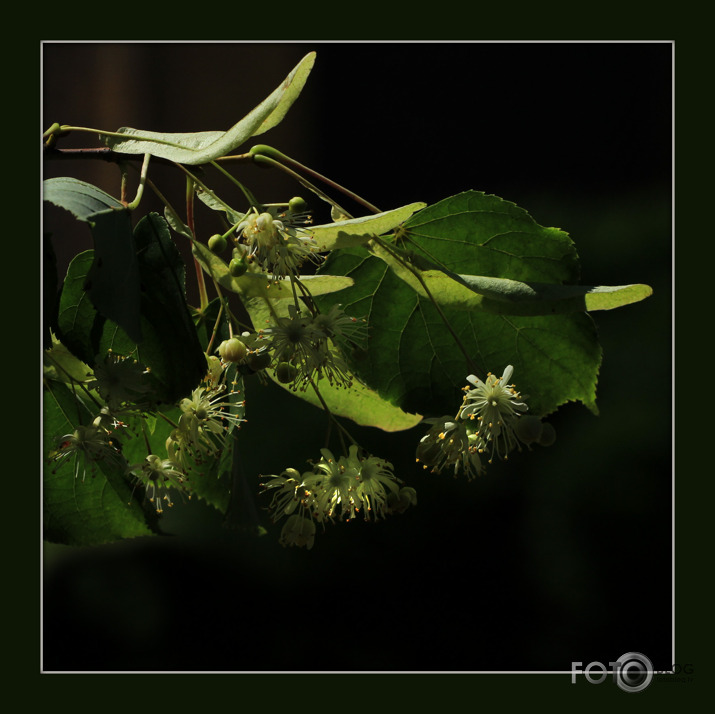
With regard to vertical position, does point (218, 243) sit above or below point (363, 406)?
above

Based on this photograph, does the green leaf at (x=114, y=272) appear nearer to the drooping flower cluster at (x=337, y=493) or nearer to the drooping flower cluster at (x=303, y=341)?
the drooping flower cluster at (x=303, y=341)

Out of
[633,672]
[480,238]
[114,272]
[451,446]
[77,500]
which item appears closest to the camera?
[114,272]

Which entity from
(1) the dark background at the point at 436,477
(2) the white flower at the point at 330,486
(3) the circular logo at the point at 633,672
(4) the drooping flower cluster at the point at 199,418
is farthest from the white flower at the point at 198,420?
(3) the circular logo at the point at 633,672

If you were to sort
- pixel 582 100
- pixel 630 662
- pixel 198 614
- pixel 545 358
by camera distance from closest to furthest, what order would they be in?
pixel 545 358, pixel 630 662, pixel 582 100, pixel 198 614

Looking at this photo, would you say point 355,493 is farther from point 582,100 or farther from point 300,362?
point 582,100

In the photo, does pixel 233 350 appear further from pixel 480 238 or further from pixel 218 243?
pixel 480 238

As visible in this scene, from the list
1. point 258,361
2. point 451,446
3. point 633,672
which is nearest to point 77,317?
point 258,361

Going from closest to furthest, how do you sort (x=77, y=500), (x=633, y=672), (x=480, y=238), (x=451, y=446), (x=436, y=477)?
(x=451, y=446) < (x=480, y=238) < (x=77, y=500) < (x=633, y=672) < (x=436, y=477)

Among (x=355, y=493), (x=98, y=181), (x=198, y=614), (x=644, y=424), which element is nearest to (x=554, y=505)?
(x=644, y=424)
